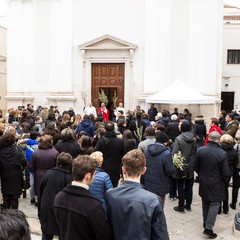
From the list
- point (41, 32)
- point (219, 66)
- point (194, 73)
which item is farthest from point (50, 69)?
point (219, 66)

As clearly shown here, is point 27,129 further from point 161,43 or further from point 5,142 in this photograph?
point 161,43

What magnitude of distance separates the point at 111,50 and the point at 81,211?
1886 cm

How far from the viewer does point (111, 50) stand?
70.8ft

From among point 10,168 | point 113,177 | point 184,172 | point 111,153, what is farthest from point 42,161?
point 184,172

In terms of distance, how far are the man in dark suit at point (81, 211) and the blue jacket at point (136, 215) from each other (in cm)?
10

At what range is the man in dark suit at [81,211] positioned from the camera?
133 inches

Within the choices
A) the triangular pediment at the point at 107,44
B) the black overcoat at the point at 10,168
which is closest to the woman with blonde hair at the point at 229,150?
the black overcoat at the point at 10,168

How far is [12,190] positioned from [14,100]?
16.2 m

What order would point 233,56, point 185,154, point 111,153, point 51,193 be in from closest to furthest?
1. point 51,193
2. point 111,153
3. point 185,154
4. point 233,56

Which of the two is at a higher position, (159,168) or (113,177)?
(159,168)

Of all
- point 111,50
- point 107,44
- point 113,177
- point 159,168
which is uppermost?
point 107,44

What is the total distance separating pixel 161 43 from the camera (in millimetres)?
20703

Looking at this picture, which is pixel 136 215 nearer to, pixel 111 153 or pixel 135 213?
pixel 135 213

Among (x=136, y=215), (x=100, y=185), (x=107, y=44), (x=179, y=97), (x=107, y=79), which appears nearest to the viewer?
(x=136, y=215)
